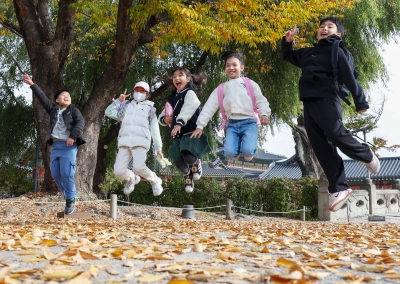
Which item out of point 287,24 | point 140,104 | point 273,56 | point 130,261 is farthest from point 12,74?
point 130,261

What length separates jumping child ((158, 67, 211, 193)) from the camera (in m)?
5.78

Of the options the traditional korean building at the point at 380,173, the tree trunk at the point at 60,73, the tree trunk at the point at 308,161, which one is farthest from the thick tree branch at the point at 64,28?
the traditional korean building at the point at 380,173

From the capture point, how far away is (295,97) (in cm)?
1485

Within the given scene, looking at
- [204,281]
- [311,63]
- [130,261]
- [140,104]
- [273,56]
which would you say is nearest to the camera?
[204,281]

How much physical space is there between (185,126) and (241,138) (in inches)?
33.3

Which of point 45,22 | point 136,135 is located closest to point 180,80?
point 136,135

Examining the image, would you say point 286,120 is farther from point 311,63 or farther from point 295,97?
point 311,63

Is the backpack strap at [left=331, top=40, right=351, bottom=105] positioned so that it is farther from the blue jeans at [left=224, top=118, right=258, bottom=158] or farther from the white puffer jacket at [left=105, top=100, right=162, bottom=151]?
the white puffer jacket at [left=105, top=100, right=162, bottom=151]

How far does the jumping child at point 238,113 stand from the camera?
543 cm

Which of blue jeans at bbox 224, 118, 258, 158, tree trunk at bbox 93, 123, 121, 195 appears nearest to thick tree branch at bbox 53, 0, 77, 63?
tree trunk at bbox 93, 123, 121, 195

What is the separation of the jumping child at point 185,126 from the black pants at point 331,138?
1.52 meters

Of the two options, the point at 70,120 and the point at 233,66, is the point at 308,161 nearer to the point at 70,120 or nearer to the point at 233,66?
the point at 70,120

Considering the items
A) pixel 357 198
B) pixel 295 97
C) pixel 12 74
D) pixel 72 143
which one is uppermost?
pixel 12 74

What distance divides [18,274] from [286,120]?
1388 cm
